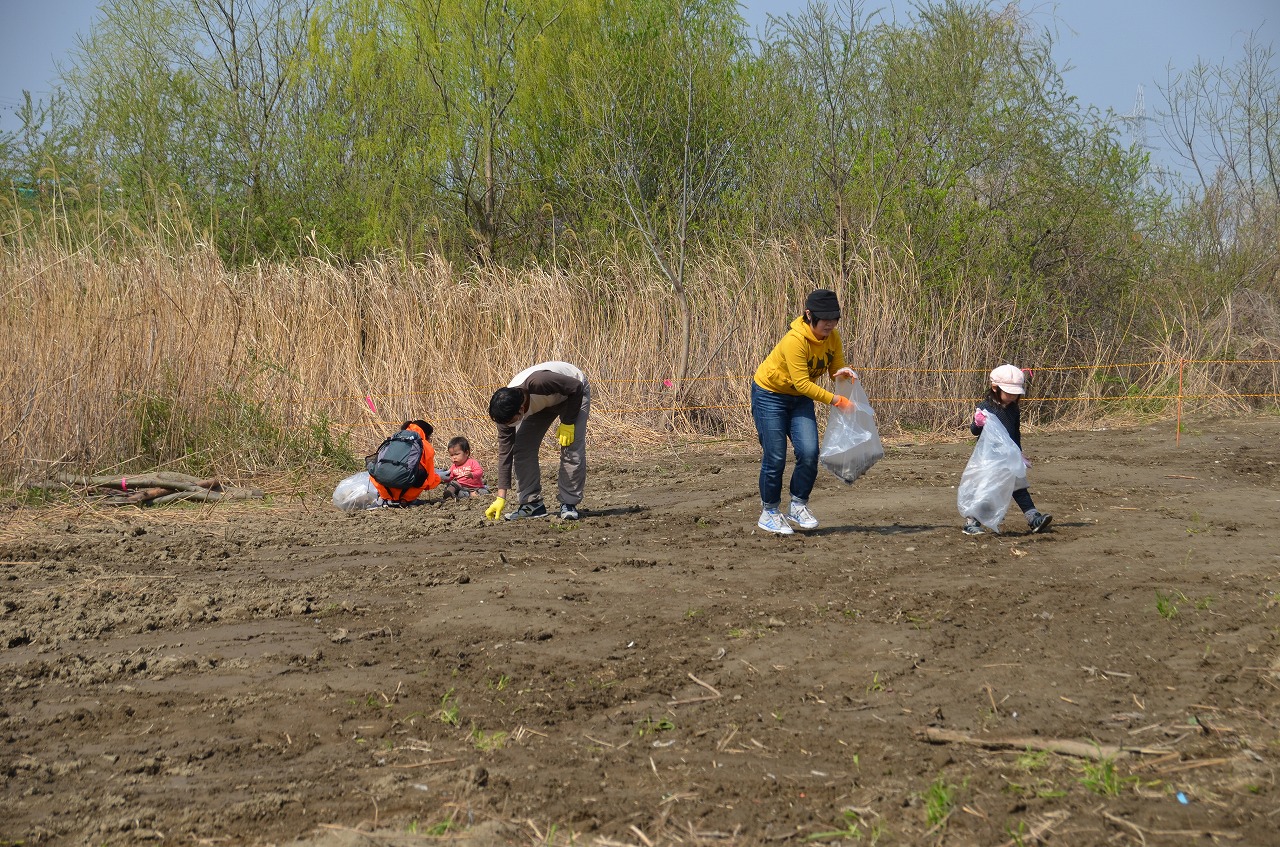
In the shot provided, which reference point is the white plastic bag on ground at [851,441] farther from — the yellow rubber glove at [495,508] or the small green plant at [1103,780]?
the small green plant at [1103,780]

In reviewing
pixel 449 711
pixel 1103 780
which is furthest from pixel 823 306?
pixel 1103 780

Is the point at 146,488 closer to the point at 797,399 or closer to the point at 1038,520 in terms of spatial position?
the point at 797,399

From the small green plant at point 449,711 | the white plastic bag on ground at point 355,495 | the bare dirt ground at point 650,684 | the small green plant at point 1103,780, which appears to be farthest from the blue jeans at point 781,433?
the small green plant at point 1103,780

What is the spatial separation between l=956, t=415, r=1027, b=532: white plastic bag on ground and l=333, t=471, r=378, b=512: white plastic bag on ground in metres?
4.67

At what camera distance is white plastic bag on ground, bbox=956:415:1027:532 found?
6805mm

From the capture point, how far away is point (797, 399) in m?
7.17

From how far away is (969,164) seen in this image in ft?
48.5

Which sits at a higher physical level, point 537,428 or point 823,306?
point 823,306

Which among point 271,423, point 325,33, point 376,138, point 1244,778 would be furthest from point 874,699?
point 325,33

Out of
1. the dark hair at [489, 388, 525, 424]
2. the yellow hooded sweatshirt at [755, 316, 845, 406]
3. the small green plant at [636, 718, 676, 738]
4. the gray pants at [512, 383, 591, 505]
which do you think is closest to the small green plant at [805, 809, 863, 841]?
the small green plant at [636, 718, 676, 738]

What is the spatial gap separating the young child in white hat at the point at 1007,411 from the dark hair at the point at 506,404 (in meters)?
2.85

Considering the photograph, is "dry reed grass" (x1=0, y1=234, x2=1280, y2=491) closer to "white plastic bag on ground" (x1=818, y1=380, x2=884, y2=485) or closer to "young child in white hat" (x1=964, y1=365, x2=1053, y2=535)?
"white plastic bag on ground" (x1=818, y1=380, x2=884, y2=485)

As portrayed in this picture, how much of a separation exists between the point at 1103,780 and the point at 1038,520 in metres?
4.03

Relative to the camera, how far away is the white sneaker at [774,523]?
7.16m
